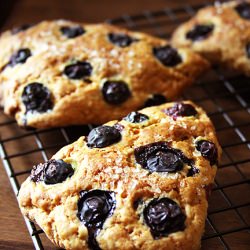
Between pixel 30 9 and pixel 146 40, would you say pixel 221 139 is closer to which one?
pixel 146 40

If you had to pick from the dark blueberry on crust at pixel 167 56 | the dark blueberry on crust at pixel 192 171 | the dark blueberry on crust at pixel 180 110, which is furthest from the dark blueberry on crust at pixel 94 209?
the dark blueberry on crust at pixel 167 56

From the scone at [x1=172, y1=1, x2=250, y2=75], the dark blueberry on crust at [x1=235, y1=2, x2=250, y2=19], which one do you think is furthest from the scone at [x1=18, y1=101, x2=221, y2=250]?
the dark blueberry on crust at [x1=235, y1=2, x2=250, y2=19]

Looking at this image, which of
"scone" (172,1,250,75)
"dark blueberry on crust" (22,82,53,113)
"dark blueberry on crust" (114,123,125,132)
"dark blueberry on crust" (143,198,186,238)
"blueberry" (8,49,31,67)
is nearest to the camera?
"dark blueberry on crust" (143,198,186,238)

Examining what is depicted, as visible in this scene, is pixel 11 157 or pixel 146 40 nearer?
pixel 11 157

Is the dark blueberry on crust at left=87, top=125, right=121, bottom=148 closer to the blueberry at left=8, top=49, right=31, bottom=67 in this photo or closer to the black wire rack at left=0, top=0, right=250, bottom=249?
the black wire rack at left=0, top=0, right=250, bottom=249

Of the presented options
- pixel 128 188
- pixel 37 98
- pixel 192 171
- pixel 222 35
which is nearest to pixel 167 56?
pixel 222 35

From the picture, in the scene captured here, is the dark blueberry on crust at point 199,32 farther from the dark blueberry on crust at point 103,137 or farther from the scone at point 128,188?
the dark blueberry on crust at point 103,137

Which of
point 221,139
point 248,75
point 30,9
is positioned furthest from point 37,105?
point 30,9
